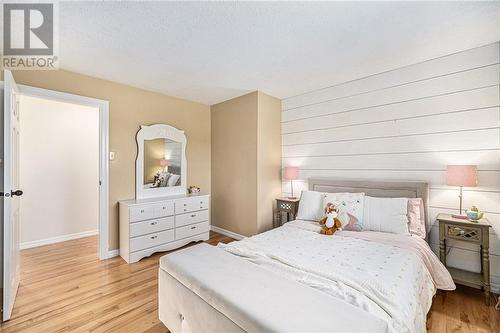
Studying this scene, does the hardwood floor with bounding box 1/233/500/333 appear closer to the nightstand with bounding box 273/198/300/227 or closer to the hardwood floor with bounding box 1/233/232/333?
the hardwood floor with bounding box 1/233/232/333

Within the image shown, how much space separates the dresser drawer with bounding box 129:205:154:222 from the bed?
4.71 feet

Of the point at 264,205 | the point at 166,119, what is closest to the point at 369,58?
the point at 264,205

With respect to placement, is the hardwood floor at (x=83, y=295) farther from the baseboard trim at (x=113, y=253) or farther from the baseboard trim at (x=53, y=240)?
the baseboard trim at (x=53, y=240)

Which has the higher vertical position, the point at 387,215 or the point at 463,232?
the point at 387,215

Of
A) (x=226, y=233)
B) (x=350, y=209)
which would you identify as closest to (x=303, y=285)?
(x=350, y=209)

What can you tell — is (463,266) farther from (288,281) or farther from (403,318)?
(288,281)

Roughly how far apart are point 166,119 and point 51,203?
2.27 meters

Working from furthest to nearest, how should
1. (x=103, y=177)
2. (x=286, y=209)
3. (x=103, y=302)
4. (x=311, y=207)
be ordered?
(x=286, y=209)
(x=103, y=177)
(x=311, y=207)
(x=103, y=302)

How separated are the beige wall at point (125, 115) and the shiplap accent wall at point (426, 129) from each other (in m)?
2.09

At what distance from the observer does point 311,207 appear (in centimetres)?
282

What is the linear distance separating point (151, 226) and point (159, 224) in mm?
109

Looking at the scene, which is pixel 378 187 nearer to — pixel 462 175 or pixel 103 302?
pixel 462 175

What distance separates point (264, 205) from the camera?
3.53m

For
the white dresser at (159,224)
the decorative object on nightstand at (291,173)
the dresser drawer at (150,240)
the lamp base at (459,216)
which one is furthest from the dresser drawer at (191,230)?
the lamp base at (459,216)
